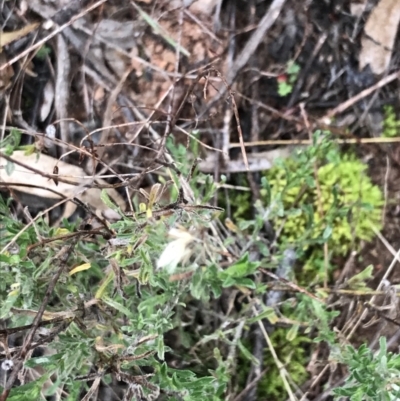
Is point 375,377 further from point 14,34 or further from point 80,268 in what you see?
point 14,34

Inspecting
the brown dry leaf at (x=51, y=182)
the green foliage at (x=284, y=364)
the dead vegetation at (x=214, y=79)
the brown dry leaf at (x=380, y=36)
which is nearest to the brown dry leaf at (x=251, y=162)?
the dead vegetation at (x=214, y=79)

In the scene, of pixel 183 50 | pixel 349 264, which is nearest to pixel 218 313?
pixel 349 264

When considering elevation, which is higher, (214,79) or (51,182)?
(214,79)

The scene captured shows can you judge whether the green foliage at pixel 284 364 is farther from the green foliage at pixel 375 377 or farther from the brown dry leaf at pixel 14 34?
the brown dry leaf at pixel 14 34

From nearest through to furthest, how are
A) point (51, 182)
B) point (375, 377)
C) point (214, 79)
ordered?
point (375, 377) → point (51, 182) → point (214, 79)

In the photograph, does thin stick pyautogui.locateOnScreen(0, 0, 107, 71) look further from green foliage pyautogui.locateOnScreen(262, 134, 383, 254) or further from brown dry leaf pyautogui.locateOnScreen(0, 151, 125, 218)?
green foliage pyautogui.locateOnScreen(262, 134, 383, 254)

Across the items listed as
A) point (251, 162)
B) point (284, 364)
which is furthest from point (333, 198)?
point (284, 364)

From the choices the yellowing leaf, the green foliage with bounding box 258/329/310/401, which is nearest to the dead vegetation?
the green foliage with bounding box 258/329/310/401
